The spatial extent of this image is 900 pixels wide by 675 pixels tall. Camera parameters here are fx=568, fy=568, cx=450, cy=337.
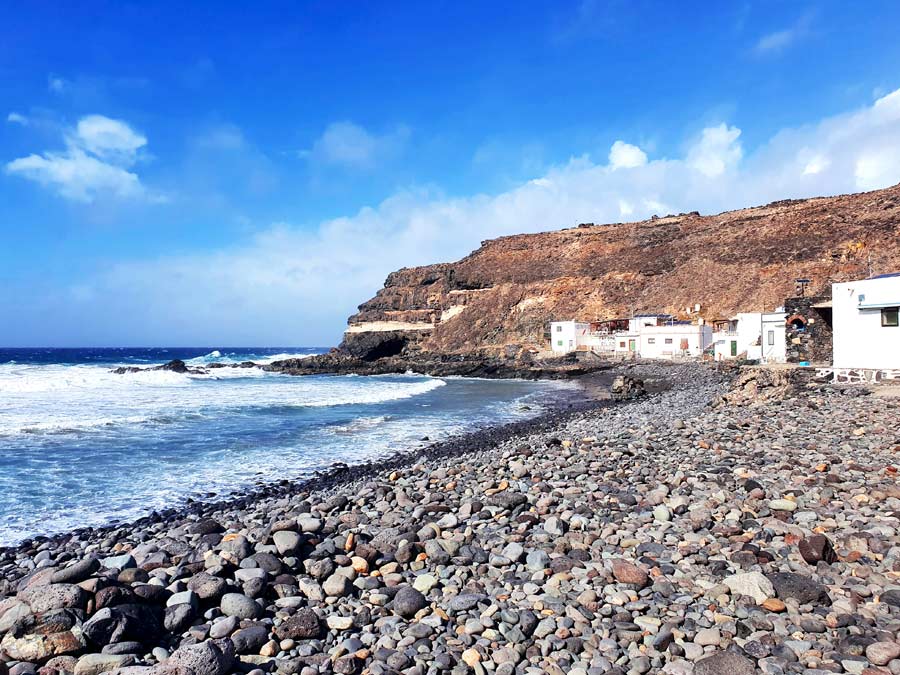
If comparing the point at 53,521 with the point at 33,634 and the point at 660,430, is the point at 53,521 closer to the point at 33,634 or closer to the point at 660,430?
the point at 33,634

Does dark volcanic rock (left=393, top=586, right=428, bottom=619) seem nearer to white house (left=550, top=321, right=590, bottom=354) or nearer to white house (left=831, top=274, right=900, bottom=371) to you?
white house (left=831, top=274, right=900, bottom=371)

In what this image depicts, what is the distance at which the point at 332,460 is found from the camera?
12.8m

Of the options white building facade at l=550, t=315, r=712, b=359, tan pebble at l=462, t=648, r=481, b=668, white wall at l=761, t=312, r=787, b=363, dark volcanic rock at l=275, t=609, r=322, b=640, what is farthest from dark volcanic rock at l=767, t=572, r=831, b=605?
white building facade at l=550, t=315, r=712, b=359

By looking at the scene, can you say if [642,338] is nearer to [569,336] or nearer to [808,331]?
[569,336]

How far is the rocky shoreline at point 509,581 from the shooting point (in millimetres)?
3643

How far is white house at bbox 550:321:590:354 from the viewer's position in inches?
2179

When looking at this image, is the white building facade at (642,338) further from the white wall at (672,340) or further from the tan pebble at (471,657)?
the tan pebble at (471,657)

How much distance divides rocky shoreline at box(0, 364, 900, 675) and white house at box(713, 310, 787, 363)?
22495 millimetres

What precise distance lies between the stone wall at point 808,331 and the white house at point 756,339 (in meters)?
1.37

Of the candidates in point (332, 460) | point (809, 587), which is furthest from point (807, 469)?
point (332, 460)

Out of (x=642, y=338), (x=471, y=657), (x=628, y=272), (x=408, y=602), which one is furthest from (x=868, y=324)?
(x=628, y=272)

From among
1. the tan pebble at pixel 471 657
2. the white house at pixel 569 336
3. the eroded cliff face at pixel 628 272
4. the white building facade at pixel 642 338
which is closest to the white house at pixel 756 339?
the white building facade at pixel 642 338

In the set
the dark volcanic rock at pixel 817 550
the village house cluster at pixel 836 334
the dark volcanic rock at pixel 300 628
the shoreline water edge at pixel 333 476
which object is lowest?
the shoreline water edge at pixel 333 476

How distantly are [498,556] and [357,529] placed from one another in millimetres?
1720
